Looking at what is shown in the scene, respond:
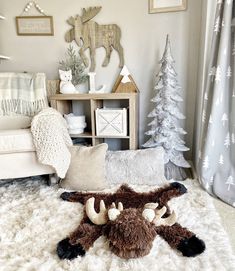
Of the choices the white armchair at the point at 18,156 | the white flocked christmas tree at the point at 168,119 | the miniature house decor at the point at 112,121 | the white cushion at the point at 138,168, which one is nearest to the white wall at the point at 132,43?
the white flocked christmas tree at the point at 168,119

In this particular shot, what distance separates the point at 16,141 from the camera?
1.49 metres

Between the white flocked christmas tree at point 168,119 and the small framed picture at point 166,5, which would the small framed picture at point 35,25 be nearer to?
the small framed picture at point 166,5

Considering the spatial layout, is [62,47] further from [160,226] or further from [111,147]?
[160,226]

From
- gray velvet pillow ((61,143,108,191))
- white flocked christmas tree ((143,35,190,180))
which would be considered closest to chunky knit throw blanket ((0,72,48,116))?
gray velvet pillow ((61,143,108,191))

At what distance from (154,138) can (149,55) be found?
78cm

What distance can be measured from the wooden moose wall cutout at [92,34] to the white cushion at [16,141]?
1.04m

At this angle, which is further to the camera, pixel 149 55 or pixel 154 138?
pixel 149 55

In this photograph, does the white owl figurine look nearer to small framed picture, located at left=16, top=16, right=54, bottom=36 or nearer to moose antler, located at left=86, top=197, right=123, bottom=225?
small framed picture, located at left=16, top=16, right=54, bottom=36

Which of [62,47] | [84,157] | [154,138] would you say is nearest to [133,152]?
[154,138]

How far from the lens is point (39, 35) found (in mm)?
2193

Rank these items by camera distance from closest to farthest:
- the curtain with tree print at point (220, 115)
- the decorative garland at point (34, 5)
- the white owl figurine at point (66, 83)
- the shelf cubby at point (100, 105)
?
1. the curtain with tree print at point (220, 115)
2. the shelf cubby at point (100, 105)
3. the white owl figurine at point (66, 83)
4. the decorative garland at point (34, 5)

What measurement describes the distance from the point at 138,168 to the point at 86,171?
399 mm

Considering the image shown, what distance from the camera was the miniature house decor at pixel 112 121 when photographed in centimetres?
191

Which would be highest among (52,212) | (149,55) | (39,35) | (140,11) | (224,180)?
(140,11)
